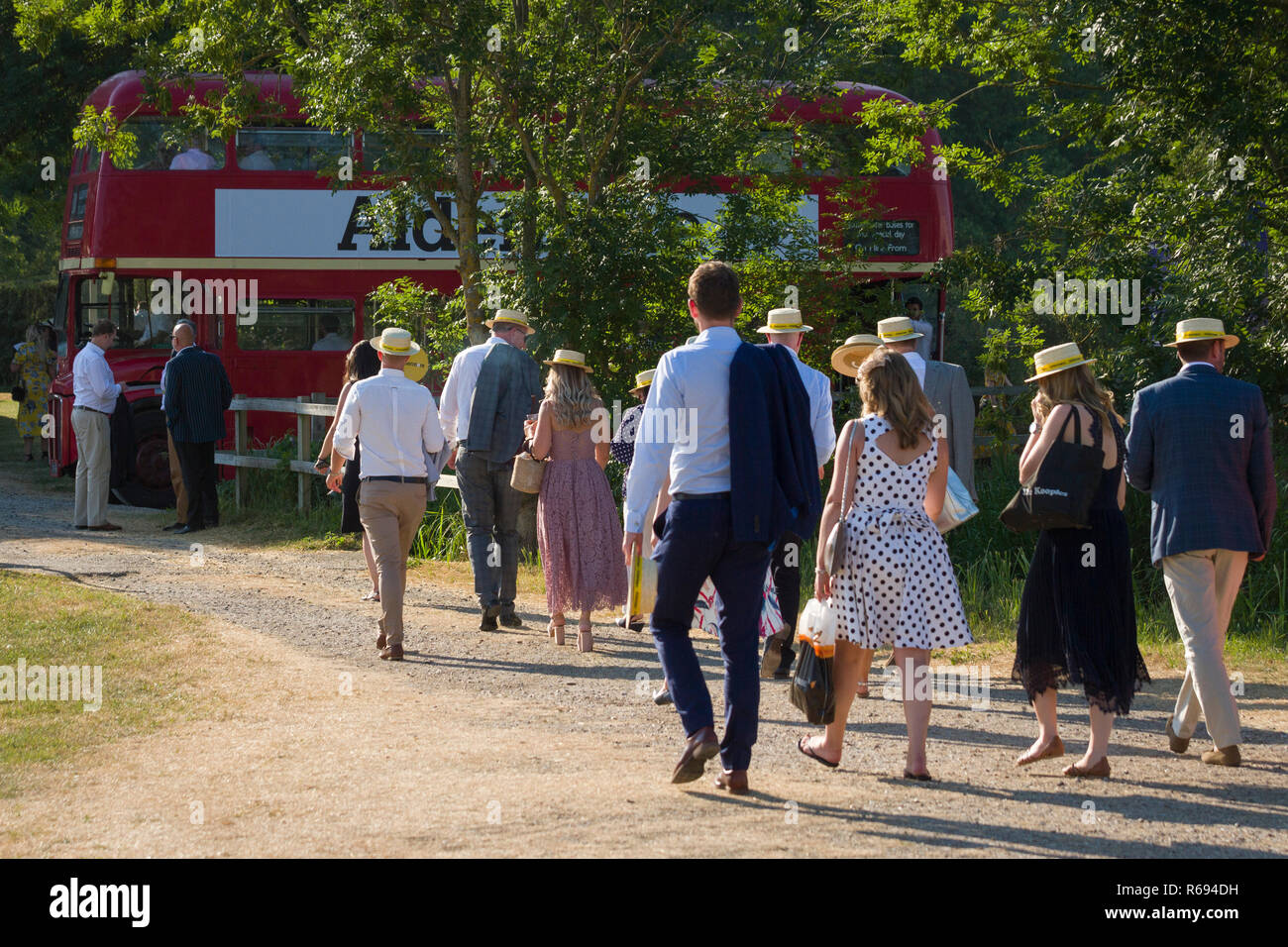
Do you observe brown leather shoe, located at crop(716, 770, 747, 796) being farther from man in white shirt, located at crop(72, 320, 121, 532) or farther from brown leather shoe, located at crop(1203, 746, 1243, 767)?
man in white shirt, located at crop(72, 320, 121, 532)

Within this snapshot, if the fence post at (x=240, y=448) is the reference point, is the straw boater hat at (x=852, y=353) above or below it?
above

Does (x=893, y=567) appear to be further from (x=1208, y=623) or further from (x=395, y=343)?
(x=395, y=343)

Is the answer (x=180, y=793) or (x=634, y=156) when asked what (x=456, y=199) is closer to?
(x=634, y=156)

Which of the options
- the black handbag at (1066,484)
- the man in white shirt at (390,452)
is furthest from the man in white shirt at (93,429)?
the black handbag at (1066,484)

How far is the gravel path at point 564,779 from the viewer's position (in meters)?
5.01

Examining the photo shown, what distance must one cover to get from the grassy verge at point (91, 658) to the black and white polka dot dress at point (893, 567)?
3.20 meters

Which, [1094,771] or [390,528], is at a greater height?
[390,528]

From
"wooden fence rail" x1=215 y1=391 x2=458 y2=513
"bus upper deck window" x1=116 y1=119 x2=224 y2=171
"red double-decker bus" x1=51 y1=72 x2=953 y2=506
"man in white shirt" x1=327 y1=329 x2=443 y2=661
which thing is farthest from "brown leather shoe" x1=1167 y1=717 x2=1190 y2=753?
"bus upper deck window" x1=116 y1=119 x2=224 y2=171

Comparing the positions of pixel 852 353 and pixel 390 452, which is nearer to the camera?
pixel 852 353

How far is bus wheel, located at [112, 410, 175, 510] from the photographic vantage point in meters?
17.4

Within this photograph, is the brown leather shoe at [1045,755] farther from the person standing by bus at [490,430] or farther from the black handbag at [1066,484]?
the person standing by bus at [490,430]

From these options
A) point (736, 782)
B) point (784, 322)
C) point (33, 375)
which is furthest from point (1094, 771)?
point (33, 375)

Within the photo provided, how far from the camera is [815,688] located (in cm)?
585

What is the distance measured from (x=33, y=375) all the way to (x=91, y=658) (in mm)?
14986
